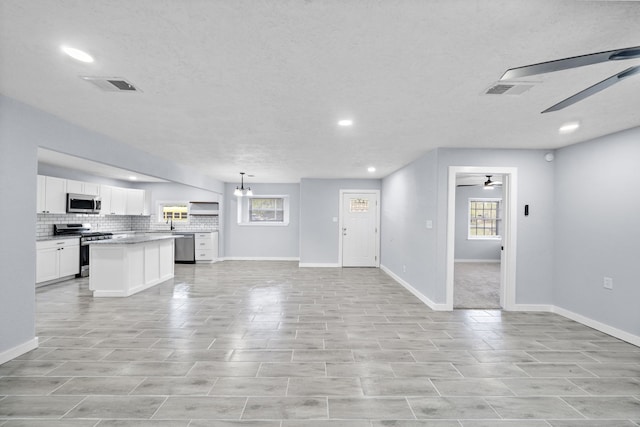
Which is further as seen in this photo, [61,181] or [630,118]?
[61,181]

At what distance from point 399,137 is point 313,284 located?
11.0ft

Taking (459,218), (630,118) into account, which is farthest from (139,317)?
(459,218)

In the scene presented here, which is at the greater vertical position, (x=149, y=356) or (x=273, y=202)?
(x=273, y=202)

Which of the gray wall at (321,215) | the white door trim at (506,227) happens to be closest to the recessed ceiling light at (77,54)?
the white door trim at (506,227)

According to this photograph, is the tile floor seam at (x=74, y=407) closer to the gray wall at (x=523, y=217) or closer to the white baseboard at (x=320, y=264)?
the gray wall at (x=523, y=217)

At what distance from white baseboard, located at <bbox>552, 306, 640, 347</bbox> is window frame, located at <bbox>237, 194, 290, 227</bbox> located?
6.50 metres

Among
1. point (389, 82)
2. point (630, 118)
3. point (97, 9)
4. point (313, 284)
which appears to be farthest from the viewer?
point (313, 284)

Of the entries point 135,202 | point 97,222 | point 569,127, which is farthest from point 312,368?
point 135,202

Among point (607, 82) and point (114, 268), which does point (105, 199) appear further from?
point (607, 82)

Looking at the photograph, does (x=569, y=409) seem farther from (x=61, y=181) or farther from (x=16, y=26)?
(x=61, y=181)

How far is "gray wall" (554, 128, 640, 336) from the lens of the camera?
131 inches

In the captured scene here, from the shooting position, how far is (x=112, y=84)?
2.33 meters

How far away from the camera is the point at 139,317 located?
388 centimetres

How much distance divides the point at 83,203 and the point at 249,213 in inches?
157
